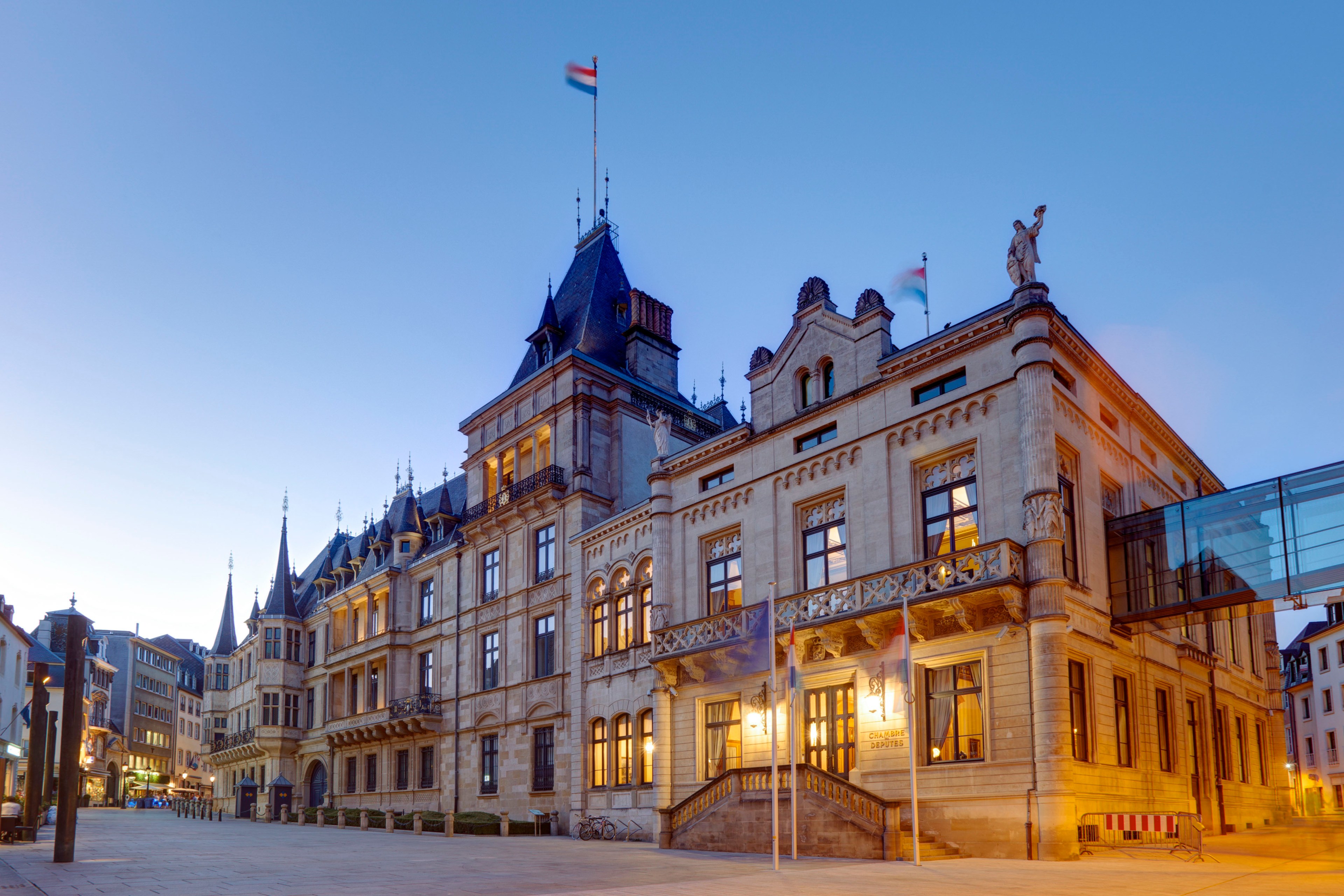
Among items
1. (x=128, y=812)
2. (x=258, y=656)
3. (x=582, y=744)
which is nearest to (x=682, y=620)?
(x=582, y=744)

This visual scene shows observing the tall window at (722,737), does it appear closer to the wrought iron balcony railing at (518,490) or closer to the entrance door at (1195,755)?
the entrance door at (1195,755)

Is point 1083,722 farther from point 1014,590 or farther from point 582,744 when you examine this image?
point 582,744

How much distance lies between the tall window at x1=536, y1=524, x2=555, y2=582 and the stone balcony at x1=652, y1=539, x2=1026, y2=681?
430 inches

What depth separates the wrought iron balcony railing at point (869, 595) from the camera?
2211 cm

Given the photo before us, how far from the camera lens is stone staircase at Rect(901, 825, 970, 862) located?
831 inches

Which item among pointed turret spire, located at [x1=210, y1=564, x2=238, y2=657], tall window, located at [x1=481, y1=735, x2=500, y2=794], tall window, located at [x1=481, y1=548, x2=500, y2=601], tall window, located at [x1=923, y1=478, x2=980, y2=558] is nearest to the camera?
tall window, located at [x1=923, y1=478, x2=980, y2=558]

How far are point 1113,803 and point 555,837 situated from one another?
1846cm

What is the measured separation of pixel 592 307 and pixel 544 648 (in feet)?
46.1

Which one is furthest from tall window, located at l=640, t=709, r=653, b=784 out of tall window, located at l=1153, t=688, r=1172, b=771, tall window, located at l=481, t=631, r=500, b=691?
tall window, located at l=1153, t=688, r=1172, b=771

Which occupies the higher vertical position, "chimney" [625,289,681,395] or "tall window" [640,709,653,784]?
"chimney" [625,289,681,395]

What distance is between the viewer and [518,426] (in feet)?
139

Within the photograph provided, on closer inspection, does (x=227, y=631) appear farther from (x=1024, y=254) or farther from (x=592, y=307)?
(x=1024, y=254)

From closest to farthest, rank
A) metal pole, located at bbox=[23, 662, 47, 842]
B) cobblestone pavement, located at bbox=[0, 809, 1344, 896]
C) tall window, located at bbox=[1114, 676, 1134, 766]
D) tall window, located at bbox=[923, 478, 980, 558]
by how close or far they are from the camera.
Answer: cobblestone pavement, located at bbox=[0, 809, 1344, 896], tall window, located at bbox=[1114, 676, 1134, 766], tall window, located at bbox=[923, 478, 980, 558], metal pole, located at bbox=[23, 662, 47, 842]

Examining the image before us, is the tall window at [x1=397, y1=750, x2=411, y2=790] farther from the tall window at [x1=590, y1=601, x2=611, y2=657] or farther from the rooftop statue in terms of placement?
the rooftop statue
